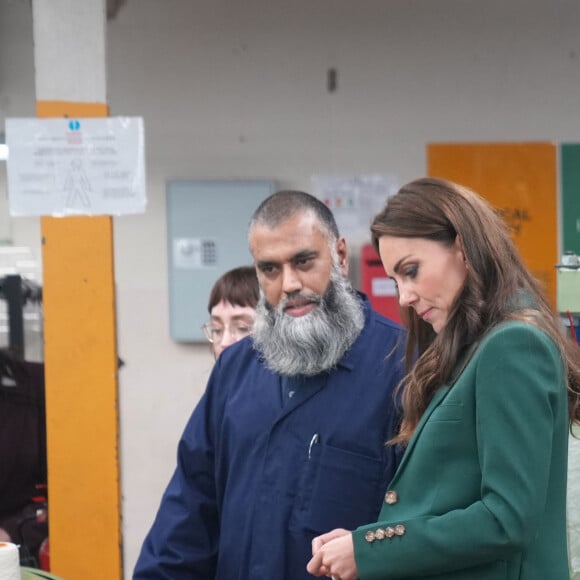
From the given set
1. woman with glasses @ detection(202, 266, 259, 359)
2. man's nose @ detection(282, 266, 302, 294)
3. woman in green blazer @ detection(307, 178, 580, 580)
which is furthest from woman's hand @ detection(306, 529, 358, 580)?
woman with glasses @ detection(202, 266, 259, 359)

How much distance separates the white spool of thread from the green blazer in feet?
2.81

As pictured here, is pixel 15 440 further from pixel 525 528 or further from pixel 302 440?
pixel 525 528

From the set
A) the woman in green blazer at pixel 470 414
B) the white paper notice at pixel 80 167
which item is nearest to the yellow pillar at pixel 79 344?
the white paper notice at pixel 80 167

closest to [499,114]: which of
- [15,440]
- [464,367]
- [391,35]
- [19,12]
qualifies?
[391,35]

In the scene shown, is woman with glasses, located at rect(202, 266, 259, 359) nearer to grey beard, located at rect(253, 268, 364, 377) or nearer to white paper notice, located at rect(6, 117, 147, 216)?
white paper notice, located at rect(6, 117, 147, 216)

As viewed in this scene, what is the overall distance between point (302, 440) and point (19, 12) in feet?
10.7

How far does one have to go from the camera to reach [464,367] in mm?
1461

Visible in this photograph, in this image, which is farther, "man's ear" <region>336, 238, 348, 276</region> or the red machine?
the red machine

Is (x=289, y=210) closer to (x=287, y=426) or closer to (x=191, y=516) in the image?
(x=287, y=426)

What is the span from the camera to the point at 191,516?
6.48 feet

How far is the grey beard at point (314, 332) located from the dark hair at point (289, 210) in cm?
12

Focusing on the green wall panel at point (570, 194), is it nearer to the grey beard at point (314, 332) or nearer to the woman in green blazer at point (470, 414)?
the grey beard at point (314, 332)

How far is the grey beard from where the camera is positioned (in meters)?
1.93

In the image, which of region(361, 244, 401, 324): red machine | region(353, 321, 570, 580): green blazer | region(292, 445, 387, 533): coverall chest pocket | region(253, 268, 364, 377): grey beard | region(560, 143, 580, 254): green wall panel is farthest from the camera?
region(560, 143, 580, 254): green wall panel
